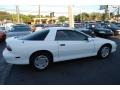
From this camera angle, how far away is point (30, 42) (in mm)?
6684

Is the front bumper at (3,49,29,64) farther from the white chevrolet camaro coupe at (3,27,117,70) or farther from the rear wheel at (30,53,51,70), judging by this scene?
the rear wheel at (30,53,51,70)

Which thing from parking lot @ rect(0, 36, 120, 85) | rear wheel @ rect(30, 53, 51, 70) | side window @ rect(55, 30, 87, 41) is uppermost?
side window @ rect(55, 30, 87, 41)

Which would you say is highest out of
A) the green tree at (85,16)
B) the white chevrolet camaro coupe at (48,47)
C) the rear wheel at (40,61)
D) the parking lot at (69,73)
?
the green tree at (85,16)

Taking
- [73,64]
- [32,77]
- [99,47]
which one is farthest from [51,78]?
[99,47]

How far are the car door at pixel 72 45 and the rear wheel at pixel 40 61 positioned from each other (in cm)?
52

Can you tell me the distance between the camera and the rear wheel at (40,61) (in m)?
6.72

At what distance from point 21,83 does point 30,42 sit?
1.54m

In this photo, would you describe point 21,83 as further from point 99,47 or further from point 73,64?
point 99,47

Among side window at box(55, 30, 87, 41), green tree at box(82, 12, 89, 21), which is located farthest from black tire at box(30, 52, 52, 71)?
green tree at box(82, 12, 89, 21)

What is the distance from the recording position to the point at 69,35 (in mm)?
7453

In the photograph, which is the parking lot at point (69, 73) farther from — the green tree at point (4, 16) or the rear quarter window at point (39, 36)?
the green tree at point (4, 16)

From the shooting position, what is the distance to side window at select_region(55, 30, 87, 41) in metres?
7.22

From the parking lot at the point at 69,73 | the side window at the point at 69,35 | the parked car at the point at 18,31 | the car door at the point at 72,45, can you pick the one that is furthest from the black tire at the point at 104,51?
the parked car at the point at 18,31

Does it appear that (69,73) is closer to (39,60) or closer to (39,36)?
(39,60)
